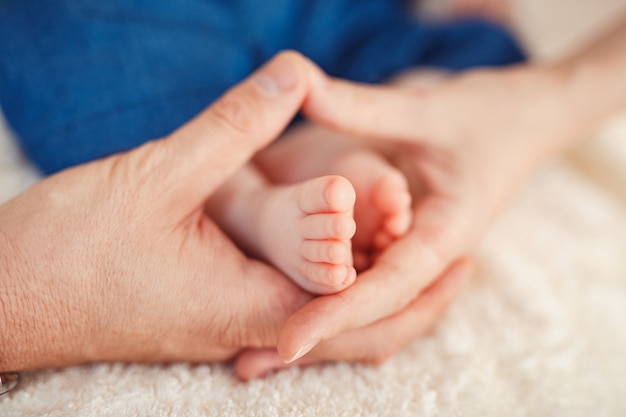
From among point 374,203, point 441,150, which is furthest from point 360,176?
point 441,150

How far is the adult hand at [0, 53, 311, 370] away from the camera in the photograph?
1.59 feet

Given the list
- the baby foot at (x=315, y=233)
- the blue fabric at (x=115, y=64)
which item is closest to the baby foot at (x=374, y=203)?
the baby foot at (x=315, y=233)

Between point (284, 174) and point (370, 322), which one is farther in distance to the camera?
point (284, 174)

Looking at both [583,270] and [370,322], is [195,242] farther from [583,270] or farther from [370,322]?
[583,270]

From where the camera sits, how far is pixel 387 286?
55 cm

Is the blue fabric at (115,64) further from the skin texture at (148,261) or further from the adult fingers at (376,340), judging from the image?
the adult fingers at (376,340)

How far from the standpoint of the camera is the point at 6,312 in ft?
1.54

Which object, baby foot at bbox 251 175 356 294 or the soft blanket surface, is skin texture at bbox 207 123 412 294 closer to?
baby foot at bbox 251 175 356 294

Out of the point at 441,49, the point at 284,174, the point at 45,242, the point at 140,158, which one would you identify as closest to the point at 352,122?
the point at 284,174

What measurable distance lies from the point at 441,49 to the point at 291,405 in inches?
29.4

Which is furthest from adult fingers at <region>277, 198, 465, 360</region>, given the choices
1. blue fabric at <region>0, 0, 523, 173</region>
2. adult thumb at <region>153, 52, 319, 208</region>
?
blue fabric at <region>0, 0, 523, 173</region>

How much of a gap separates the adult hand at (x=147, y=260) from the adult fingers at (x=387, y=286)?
6 centimetres

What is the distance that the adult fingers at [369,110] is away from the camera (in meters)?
0.61

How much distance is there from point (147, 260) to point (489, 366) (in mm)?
385
